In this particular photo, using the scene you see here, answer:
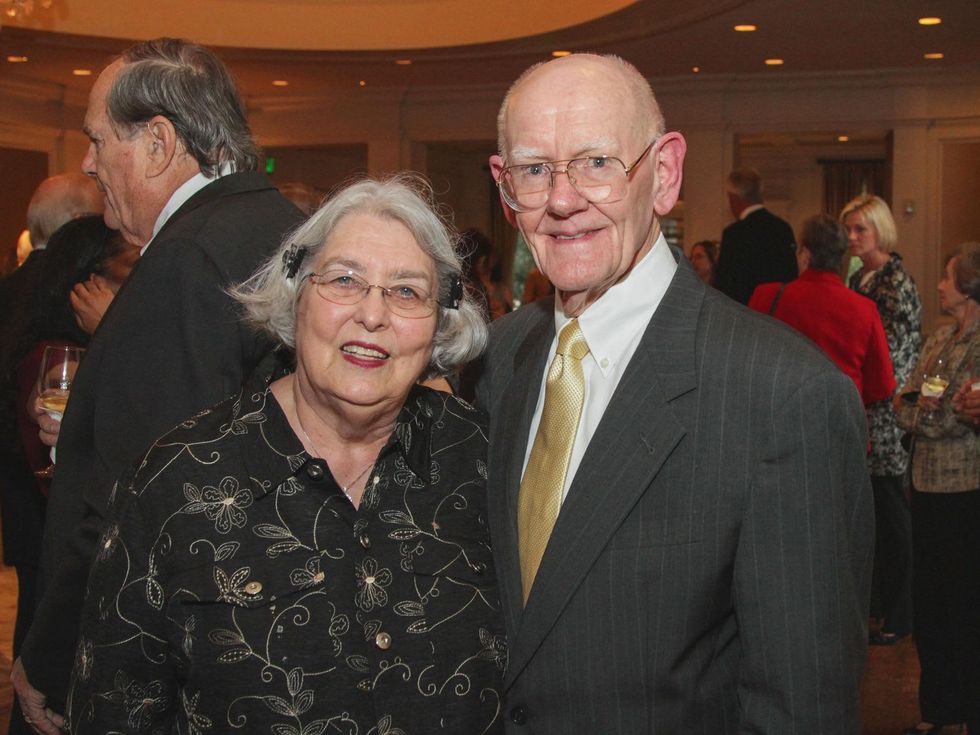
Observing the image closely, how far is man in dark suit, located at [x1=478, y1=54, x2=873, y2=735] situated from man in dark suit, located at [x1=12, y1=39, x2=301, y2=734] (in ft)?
1.94

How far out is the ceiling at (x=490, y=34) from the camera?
28.9ft

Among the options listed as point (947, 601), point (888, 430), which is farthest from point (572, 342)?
point (888, 430)

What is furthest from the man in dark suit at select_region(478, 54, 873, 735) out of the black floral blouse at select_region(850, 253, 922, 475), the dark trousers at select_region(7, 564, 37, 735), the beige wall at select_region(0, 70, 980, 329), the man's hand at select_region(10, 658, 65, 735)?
the beige wall at select_region(0, 70, 980, 329)

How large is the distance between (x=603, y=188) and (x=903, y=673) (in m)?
4.27

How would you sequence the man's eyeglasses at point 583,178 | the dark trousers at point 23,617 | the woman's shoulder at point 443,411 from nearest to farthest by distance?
the man's eyeglasses at point 583,178
the woman's shoulder at point 443,411
the dark trousers at point 23,617

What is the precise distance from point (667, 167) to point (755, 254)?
15.9ft

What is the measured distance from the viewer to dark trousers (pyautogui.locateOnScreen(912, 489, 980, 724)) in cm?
427

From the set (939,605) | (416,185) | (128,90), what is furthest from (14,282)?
(939,605)

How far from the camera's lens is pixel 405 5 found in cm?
1038

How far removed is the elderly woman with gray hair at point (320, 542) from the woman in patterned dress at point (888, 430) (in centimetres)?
407

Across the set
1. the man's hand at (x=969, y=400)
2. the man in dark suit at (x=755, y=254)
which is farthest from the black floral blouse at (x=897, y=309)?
the man's hand at (x=969, y=400)

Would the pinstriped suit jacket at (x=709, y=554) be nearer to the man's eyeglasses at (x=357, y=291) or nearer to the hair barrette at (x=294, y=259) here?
the man's eyeglasses at (x=357, y=291)

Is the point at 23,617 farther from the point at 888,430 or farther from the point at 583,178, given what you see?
the point at 888,430

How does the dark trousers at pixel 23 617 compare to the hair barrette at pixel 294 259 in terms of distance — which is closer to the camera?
the hair barrette at pixel 294 259
